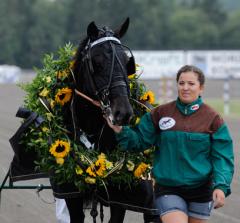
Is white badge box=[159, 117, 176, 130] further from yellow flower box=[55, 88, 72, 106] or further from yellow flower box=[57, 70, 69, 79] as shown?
yellow flower box=[57, 70, 69, 79]

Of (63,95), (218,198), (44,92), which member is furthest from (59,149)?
(218,198)

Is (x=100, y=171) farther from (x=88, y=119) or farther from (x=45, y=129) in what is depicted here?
(x=45, y=129)

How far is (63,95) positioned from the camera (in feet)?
16.0

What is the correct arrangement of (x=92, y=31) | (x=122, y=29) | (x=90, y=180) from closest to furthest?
(x=90, y=180) → (x=92, y=31) → (x=122, y=29)

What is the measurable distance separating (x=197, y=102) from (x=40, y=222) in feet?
10.3

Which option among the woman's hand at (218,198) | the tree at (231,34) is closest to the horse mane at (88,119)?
the woman's hand at (218,198)

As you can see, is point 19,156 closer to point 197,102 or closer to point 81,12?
point 197,102

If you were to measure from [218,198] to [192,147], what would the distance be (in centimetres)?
36

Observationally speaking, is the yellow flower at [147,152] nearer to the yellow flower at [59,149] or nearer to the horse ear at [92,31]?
the yellow flower at [59,149]

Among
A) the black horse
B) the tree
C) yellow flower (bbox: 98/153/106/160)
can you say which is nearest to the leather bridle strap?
the black horse

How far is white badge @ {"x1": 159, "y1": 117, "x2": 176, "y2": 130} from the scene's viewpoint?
4.25 meters

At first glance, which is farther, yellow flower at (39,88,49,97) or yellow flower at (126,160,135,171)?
yellow flower at (39,88,49,97)

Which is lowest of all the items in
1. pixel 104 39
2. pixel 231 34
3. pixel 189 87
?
pixel 189 87

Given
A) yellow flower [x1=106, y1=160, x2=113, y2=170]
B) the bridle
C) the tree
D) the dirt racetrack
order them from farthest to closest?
the tree < the dirt racetrack < yellow flower [x1=106, y1=160, x2=113, y2=170] < the bridle
